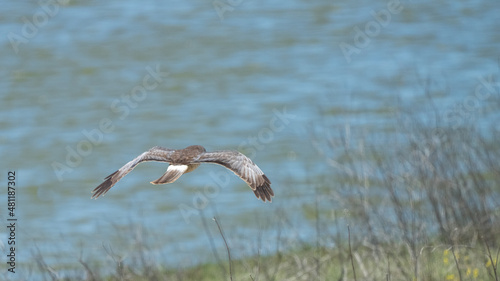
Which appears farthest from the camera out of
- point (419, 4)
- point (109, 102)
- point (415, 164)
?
point (419, 4)

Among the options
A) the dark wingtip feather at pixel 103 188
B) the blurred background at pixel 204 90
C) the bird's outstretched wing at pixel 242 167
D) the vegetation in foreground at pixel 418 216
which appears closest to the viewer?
the bird's outstretched wing at pixel 242 167

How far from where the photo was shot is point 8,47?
1107 inches

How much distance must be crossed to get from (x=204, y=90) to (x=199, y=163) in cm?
2207

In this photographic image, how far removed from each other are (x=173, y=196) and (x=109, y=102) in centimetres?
714

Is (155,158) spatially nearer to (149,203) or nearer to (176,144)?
(149,203)

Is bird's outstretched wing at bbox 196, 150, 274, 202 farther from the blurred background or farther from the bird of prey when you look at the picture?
the blurred background

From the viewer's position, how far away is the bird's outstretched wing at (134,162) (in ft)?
10.6

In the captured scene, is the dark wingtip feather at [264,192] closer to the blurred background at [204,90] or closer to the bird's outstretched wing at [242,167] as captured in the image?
the bird's outstretched wing at [242,167]

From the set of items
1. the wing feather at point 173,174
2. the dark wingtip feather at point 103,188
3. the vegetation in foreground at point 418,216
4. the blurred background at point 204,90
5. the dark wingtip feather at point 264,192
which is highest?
the wing feather at point 173,174

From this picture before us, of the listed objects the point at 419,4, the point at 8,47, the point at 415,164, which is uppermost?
the point at 415,164

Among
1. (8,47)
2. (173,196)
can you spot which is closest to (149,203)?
(173,196)

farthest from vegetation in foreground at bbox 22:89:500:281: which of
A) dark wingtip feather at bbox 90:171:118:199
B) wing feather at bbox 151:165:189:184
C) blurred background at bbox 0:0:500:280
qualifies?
wing feather at bbox 151:165:189:184

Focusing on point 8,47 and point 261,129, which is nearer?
point 261,129

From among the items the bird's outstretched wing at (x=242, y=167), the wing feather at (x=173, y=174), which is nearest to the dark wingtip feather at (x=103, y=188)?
the wing feather at (x=173, y=174)
